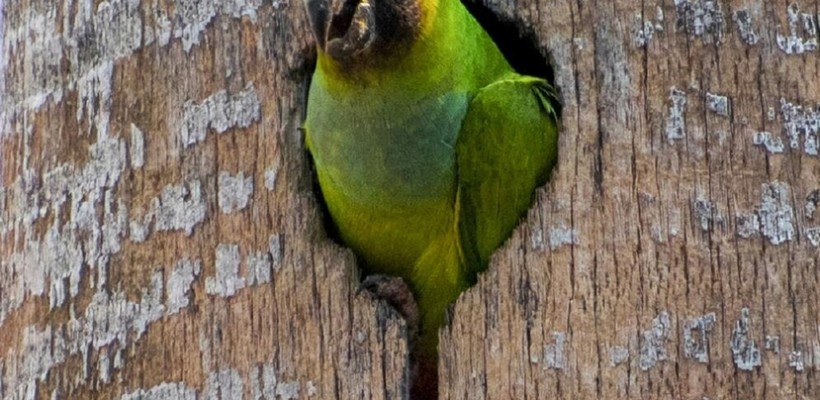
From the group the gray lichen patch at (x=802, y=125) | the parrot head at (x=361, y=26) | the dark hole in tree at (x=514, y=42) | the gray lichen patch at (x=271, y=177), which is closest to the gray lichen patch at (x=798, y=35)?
the gray lichen patch at (x=802, y=125)

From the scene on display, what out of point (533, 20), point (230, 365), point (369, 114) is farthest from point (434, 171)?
point (230, 365)

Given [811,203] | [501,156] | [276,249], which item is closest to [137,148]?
[276,249]

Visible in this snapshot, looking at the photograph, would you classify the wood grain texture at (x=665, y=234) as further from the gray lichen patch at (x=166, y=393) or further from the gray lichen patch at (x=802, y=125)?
the gray lichen patch at (x=166, y=393)

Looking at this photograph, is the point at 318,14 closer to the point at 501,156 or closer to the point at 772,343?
the point at 501,156

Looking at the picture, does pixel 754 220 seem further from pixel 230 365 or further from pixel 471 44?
pixel 230 365

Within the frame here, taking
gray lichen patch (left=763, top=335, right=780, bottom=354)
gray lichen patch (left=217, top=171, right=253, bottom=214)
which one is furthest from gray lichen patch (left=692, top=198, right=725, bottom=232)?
gray lichen patch (left=217, top=171, right=253, bottom=214)
